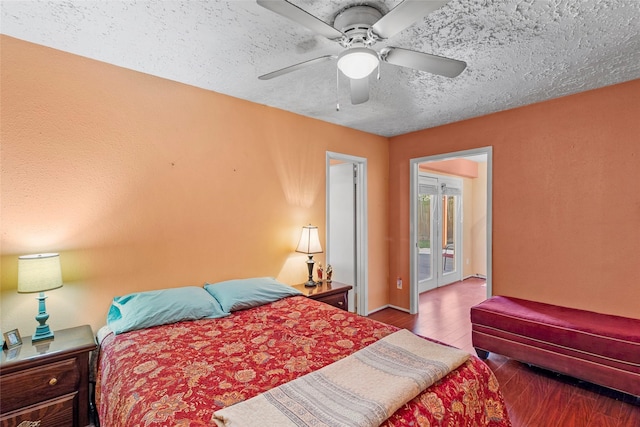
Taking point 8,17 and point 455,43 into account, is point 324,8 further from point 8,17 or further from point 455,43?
point 8,17

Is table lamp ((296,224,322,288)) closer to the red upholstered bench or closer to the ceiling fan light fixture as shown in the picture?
the red upholstered bench

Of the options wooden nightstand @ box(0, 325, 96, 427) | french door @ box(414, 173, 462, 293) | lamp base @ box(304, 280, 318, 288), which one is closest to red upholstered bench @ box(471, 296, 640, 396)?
lamp base @ box(304, 280, 318, 288)

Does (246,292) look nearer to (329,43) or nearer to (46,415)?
(46,415)

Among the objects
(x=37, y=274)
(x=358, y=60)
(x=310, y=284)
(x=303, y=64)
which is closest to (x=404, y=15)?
(x=358, y=60)

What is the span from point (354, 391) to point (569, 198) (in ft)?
9.61

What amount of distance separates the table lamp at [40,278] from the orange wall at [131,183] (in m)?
0.17

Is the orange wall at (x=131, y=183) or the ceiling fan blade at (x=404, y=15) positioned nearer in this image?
the ceiling fan blade at (x=404, y=15)

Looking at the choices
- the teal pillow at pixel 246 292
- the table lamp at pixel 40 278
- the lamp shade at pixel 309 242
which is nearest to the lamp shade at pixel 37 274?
the table lamp at pixel 40 278

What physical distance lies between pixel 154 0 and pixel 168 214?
154 centimetres

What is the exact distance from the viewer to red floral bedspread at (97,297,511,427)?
1.22m

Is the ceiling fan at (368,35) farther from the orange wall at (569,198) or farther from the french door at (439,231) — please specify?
the french door at (439,231)

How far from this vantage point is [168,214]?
2.53 meters

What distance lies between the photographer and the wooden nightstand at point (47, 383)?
1.58 meters

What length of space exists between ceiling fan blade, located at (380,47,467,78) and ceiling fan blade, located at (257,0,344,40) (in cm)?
35
